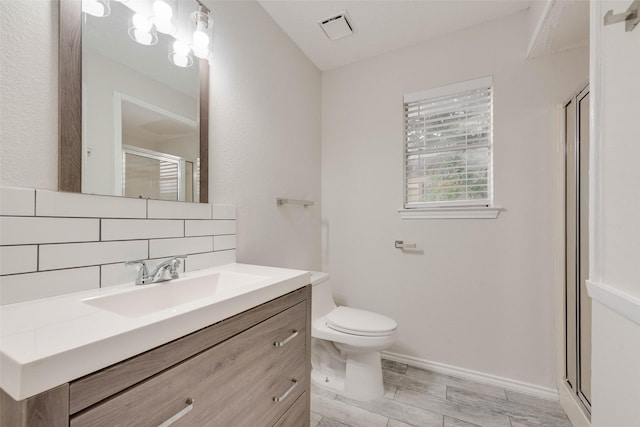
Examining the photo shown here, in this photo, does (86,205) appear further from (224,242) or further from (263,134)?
(263,134)

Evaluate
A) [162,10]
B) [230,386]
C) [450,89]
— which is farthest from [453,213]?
[162,10]

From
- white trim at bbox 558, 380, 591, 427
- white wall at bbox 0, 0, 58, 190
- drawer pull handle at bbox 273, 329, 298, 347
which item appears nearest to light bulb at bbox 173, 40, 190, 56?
white wall at bbox 0, 0, 58, 190

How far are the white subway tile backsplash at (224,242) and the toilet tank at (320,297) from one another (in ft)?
2.03

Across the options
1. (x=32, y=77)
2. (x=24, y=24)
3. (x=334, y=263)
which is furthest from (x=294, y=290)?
(x=334, y=263)

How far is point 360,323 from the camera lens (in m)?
1.63

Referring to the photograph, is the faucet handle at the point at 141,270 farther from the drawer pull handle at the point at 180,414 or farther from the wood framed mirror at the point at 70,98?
the drawer pull handle at the point at 180,414

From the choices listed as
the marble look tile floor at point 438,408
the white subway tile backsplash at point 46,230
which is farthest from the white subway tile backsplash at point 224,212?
the marble look tile floor at point 438,408

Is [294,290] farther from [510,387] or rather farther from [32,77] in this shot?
[510,387]

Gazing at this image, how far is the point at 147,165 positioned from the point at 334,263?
165 centimetres

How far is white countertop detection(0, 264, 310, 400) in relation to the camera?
395 mm

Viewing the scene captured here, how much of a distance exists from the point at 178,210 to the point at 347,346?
1.23m

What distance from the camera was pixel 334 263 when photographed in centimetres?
233

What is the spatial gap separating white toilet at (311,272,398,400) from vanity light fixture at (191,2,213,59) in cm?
143

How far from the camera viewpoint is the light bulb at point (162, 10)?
1.05 metres
